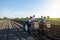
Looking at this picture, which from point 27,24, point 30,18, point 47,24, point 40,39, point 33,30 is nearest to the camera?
point 40,39

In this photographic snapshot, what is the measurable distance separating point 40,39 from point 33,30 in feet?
11.3

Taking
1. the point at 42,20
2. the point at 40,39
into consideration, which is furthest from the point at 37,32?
the point at 40,39

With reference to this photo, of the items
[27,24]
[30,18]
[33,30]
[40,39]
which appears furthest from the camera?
[27,24]

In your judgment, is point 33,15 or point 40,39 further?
point 33,15

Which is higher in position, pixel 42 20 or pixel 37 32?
pixel 42 20

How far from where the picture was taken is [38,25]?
16469 millimetres

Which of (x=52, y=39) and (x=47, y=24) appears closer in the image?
(x=52, y=39)

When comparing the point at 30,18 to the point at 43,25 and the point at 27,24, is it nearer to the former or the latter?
the point at 27,24

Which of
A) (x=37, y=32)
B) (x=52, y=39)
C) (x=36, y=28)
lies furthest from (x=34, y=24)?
(x=52, y=39)

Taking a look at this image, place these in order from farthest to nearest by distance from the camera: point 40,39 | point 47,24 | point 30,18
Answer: point 30,18 → point 47,24 → point 40,39

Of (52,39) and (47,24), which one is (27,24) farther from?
(52,39)

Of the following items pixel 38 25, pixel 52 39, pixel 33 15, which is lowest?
pixel 52 39

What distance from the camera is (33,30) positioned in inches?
670

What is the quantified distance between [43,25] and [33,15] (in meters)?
2.52
